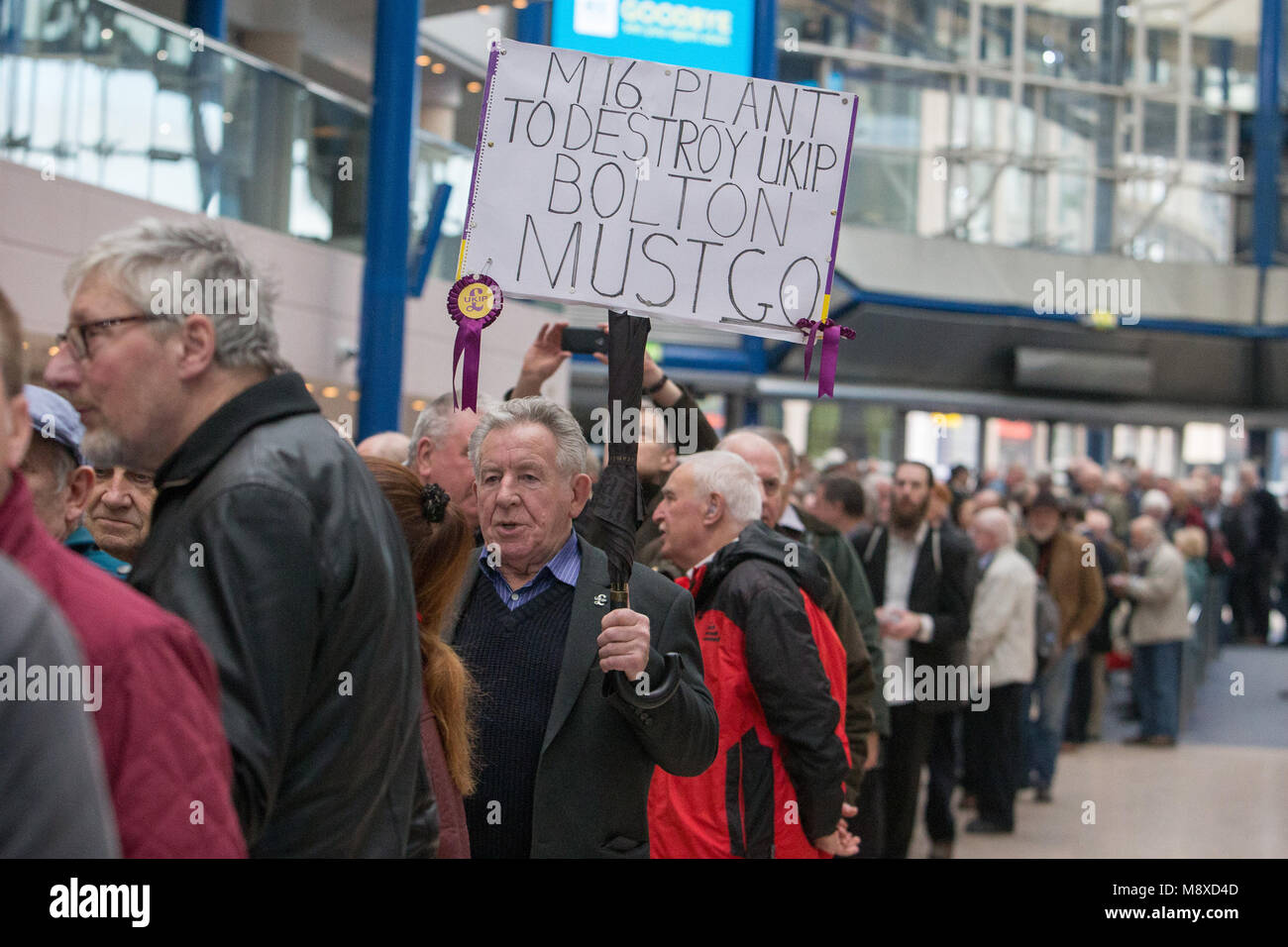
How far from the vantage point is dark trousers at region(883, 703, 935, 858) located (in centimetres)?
710

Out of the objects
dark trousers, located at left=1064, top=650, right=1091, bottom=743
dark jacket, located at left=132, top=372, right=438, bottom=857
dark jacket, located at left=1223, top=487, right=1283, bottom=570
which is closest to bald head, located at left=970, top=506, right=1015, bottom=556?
dark trousers, located at left=1064, top=650, right=1091, bottom=743

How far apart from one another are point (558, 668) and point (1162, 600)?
377 inches

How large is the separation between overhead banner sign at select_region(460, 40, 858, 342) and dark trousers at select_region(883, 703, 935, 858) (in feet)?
13.8

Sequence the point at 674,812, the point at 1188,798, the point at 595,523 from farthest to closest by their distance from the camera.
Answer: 1. the point at 1188,798
2. the point at 595,523
3. the point at 674,812

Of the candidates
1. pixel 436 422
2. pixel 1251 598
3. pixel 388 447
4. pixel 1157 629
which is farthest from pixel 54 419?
pixel 1251 598

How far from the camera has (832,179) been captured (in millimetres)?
3400

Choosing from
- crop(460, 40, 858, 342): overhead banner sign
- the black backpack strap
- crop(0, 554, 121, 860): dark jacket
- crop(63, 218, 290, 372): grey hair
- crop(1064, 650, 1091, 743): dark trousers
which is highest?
crop(460, 40, 858, 342): overhead banner sign

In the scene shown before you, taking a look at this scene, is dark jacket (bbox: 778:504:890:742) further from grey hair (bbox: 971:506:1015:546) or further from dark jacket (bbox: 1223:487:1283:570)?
dark jacket (bbox: 1223:487:1283:570)

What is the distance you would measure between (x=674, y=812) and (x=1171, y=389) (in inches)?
689

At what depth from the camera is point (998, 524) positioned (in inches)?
350

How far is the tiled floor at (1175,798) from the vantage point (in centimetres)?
802

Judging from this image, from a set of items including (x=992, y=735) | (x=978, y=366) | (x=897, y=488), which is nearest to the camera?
(x=897, y=488)
